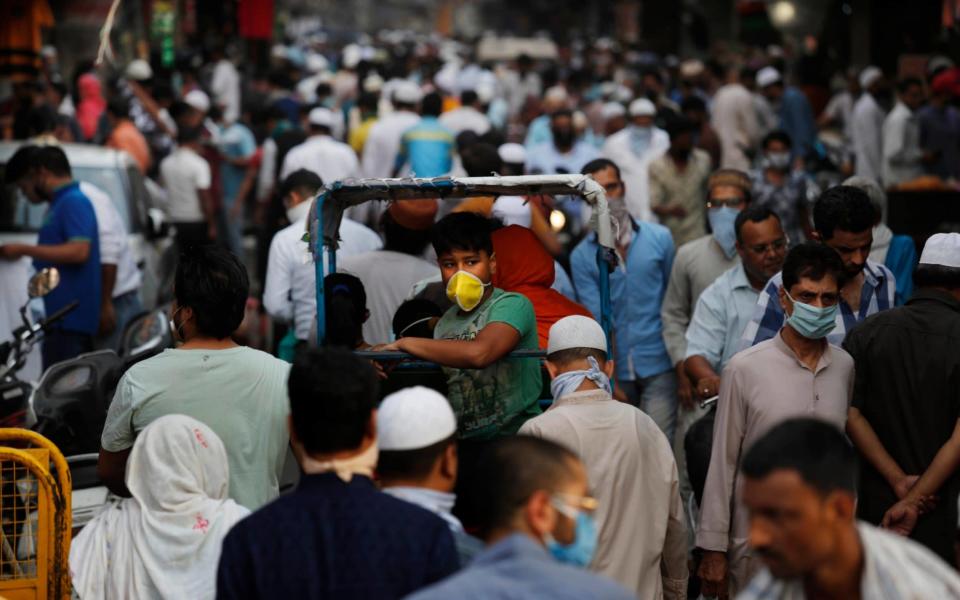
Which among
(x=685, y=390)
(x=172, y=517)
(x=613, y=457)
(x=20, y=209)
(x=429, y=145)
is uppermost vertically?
(x=429, y=145)

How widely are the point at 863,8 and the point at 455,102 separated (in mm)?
8158

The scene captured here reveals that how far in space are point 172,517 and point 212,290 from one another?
769mm

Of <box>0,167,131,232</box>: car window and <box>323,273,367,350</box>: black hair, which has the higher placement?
<box>0,167,131,232</box>: car window

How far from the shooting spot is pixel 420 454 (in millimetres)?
4160

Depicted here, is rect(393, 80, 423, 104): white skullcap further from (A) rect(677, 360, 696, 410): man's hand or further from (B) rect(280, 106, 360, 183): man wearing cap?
(A) rect(677, 360, 696, 410): man's hand

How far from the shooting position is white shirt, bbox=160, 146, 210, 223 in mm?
15430

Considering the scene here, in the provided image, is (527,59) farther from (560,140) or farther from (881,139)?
(560,140)

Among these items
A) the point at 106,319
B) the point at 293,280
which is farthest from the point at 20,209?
the point at 293,280

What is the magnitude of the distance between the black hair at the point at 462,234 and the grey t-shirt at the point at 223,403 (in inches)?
42.6

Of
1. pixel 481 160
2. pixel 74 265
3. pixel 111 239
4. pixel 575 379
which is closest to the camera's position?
pixel 575 379

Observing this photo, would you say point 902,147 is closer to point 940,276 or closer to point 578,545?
point 940,276

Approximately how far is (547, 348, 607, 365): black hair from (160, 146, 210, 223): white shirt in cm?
1056

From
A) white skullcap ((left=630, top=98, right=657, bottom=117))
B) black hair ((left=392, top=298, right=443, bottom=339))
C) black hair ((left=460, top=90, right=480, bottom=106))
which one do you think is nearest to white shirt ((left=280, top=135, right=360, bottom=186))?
→ white skullcap ((left=630, top=98, right=657, bottom=117))

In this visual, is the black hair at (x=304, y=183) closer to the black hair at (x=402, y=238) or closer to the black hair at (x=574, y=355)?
the black hair at (x=402, y=238)
